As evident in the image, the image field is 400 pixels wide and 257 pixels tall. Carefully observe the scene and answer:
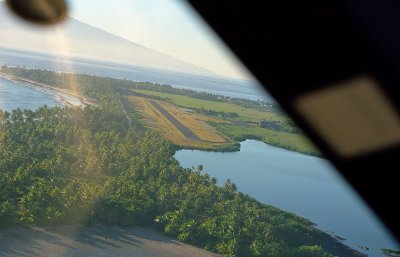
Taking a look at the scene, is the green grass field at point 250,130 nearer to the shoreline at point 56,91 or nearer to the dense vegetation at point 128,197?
the shoreline at point 56,91

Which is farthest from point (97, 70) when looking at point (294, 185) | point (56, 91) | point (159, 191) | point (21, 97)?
Answer: point (159, 191)

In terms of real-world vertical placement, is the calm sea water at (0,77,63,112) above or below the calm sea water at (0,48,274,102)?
below

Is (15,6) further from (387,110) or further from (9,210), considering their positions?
(9,210)

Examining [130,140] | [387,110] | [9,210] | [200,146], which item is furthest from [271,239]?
[200,146]

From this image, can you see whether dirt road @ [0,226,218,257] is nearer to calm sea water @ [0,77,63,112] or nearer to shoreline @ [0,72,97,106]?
calm sea water @ [0,77,63,112]

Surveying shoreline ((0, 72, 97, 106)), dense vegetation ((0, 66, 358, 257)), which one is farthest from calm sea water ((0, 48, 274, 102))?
dense vegetation ((0, 66, 358, 257))

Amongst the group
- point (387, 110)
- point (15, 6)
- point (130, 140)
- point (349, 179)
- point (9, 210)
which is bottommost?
point (9, 210)
